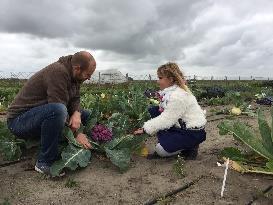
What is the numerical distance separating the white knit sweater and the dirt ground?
1.33ft

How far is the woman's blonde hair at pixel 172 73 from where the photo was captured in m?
4.72

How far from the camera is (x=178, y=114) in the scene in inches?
Result: 182

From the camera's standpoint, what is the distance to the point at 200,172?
4.38m

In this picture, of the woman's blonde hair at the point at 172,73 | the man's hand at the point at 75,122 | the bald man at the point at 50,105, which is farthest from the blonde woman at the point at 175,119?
the bald man at the point at 50,105

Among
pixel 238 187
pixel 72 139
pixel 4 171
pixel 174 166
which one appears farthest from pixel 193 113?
pixel 4 171

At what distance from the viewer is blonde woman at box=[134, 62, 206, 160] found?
15.2ft

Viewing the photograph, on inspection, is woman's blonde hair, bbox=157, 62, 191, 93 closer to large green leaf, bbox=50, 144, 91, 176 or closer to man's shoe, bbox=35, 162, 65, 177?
large green leaf, bbox=50, 144, 91, 176

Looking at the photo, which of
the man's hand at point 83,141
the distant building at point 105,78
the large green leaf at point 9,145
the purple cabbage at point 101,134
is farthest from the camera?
the distant building at point 105,78

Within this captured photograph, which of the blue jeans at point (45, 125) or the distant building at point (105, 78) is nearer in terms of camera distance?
the blue jeans at point (45, 125)

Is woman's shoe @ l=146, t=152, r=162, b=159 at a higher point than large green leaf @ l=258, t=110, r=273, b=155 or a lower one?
lower

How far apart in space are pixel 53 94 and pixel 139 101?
3.11m

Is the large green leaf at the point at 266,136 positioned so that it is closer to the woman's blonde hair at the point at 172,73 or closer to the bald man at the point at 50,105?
the woman's blonde hair at the point at 172,73

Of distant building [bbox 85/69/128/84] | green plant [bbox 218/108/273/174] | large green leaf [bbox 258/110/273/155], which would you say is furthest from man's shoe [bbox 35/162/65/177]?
distant building [bbox 85/69/128/84]

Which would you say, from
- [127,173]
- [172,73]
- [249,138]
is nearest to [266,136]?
[249,138]
